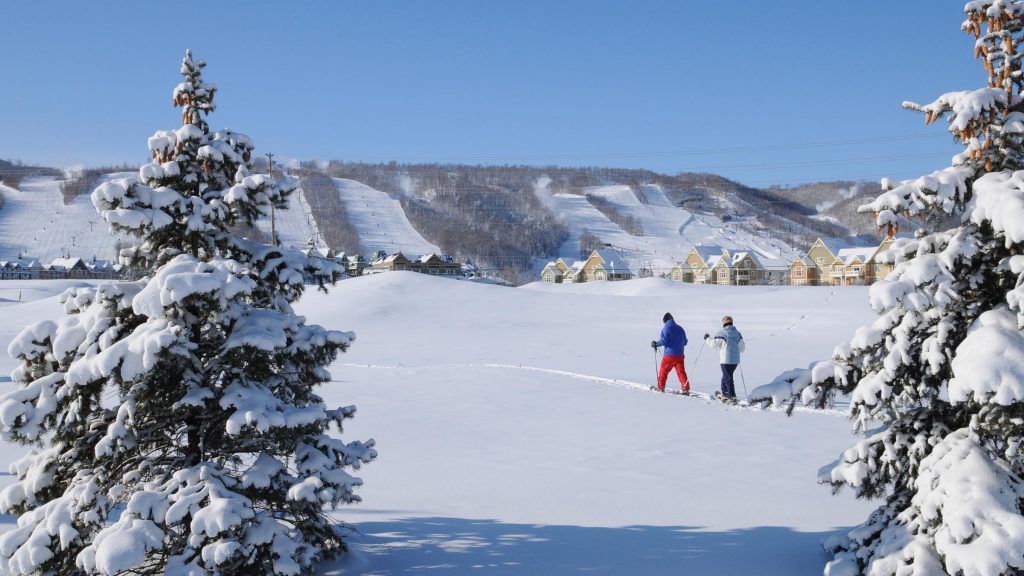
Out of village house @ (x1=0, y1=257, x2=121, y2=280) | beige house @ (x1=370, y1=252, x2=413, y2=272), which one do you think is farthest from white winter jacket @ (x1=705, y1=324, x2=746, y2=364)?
village house @ (x1=0, y1=257, x2=121, y2=280)

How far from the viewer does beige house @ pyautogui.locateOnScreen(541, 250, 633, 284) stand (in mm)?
93375

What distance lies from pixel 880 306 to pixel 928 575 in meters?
1.44

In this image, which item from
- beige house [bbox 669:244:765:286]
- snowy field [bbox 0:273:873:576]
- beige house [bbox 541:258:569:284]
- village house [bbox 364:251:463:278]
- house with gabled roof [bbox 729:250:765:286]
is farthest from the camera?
beige house [bbox 541:258:569:284]

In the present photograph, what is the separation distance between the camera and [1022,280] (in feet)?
12.0

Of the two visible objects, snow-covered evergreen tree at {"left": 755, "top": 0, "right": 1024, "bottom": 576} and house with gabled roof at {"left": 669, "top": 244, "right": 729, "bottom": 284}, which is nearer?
snow-covered evergreen tree at {"left": 755, "top": 0, "right": 1024, "bottom": 576}

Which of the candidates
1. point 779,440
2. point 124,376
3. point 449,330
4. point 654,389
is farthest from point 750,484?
point 449,330

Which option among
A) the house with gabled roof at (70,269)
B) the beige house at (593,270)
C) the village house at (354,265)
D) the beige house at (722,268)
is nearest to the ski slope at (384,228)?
the beige house at (593,270)

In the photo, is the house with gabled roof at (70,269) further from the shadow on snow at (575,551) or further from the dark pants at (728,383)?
the shadow on snow at (575,551)

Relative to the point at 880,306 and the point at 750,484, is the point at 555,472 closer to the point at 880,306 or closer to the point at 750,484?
the point at 750,484

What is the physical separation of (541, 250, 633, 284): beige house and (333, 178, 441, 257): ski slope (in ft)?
147

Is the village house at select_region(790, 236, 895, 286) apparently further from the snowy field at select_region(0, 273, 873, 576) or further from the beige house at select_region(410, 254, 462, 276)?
the snowy field at select_region(0, 273, 873, 576)

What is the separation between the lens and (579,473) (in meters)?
7.68

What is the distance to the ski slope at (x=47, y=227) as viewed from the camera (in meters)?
122

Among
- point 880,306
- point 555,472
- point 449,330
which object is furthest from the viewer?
point 449,330
